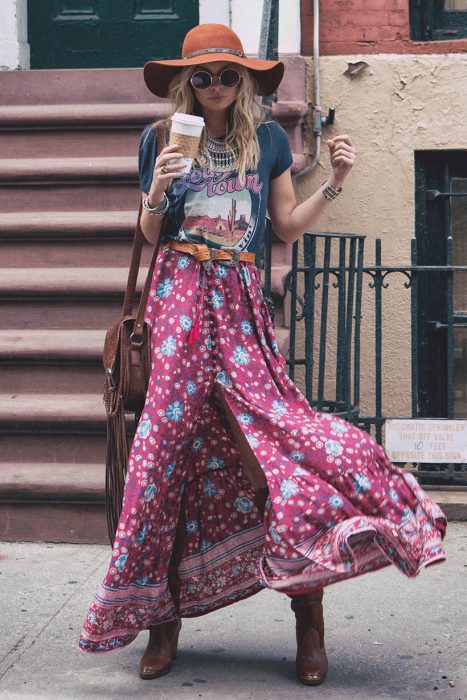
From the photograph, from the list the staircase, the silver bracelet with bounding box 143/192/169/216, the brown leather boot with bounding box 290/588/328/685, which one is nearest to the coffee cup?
the silver bracelet with bounding box 143/192/169/216

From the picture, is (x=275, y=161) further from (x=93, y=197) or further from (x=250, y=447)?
(x=93, y=197)

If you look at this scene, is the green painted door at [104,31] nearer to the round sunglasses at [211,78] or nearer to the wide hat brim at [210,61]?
the wide hat brim at [210,61]

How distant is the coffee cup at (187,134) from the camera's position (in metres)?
3.14

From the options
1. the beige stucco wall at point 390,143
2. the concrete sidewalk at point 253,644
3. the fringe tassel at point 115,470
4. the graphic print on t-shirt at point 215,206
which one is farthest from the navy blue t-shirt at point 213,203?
the beige stucco wall at point 390,143

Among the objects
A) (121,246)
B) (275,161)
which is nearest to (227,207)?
(275,161)

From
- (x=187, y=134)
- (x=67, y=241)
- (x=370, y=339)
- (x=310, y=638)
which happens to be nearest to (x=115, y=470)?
(x=310, y=638)

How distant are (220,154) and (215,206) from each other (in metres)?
0.17

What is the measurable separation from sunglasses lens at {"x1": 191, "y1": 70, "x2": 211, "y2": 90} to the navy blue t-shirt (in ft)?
0.63

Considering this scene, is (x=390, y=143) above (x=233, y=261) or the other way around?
above

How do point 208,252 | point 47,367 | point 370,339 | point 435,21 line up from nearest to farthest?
point 208,252 → point 47,367 → point 370,339 → point 435,21

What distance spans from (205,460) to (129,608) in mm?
506

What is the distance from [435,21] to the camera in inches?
267

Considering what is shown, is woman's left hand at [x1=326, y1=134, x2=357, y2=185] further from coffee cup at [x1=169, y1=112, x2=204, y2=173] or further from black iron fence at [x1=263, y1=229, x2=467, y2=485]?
black iron fence at [x1=263, y1=229, x2=467, y2=485]

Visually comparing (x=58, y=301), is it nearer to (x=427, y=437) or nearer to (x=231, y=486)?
(x=427, y=437)
